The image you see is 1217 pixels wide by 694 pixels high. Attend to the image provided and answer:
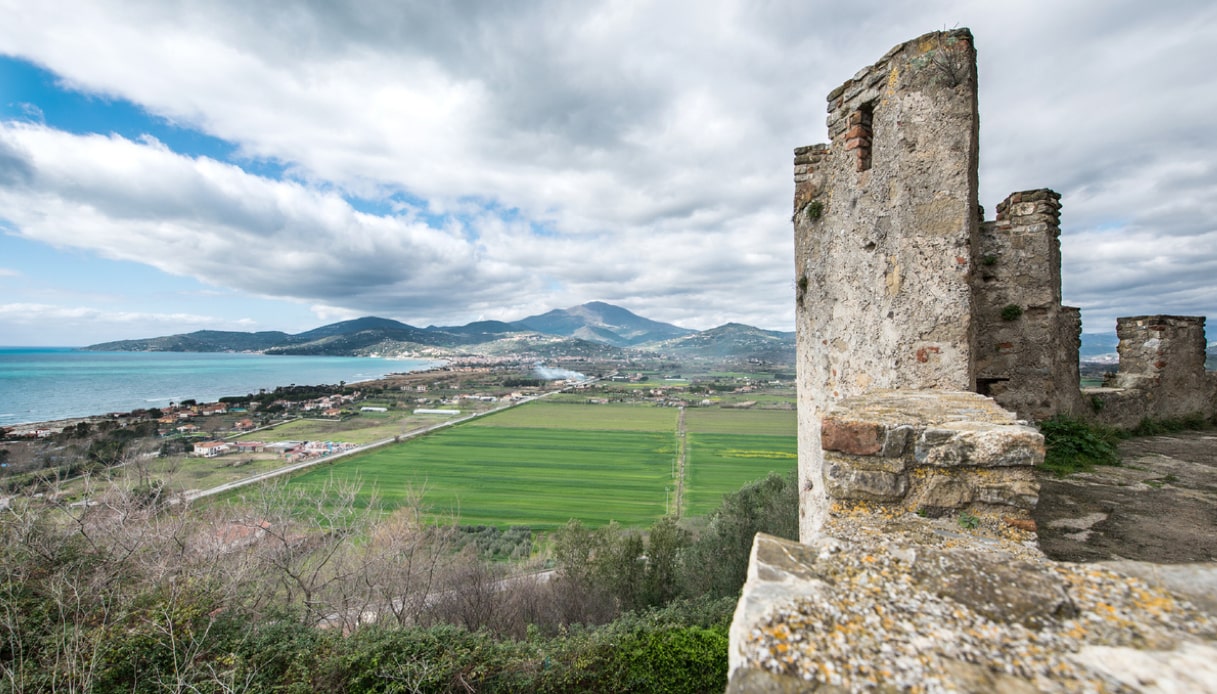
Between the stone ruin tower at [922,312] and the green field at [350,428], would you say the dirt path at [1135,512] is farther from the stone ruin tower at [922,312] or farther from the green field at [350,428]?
the green field at [350,428]

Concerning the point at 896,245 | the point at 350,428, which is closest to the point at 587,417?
the point at 350,428

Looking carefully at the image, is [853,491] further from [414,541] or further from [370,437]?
[370,437]

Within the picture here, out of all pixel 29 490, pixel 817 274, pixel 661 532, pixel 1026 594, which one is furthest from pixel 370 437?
pixel 1026 594

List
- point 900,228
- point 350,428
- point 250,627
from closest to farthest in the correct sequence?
point 900,228, point 250,627, point 350,428

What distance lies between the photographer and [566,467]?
39719 mm

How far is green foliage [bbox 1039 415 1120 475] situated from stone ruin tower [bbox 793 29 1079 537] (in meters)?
0.93

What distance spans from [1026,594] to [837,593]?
0.71 metres

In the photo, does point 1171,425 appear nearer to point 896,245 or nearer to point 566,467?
point 896,245

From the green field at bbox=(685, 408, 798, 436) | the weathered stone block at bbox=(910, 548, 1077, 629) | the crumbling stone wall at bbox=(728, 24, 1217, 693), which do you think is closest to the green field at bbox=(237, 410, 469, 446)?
the green field at bbox=(685, 408, 798, 436)

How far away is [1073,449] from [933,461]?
5.09 meters

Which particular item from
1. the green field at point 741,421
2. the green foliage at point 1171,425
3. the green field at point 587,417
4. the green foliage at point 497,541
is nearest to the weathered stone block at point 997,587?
the green foliage at point 1171,425

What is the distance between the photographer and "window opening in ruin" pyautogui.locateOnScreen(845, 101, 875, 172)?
592 centimetres

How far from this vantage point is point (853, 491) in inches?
126

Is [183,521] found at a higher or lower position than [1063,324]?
lower
